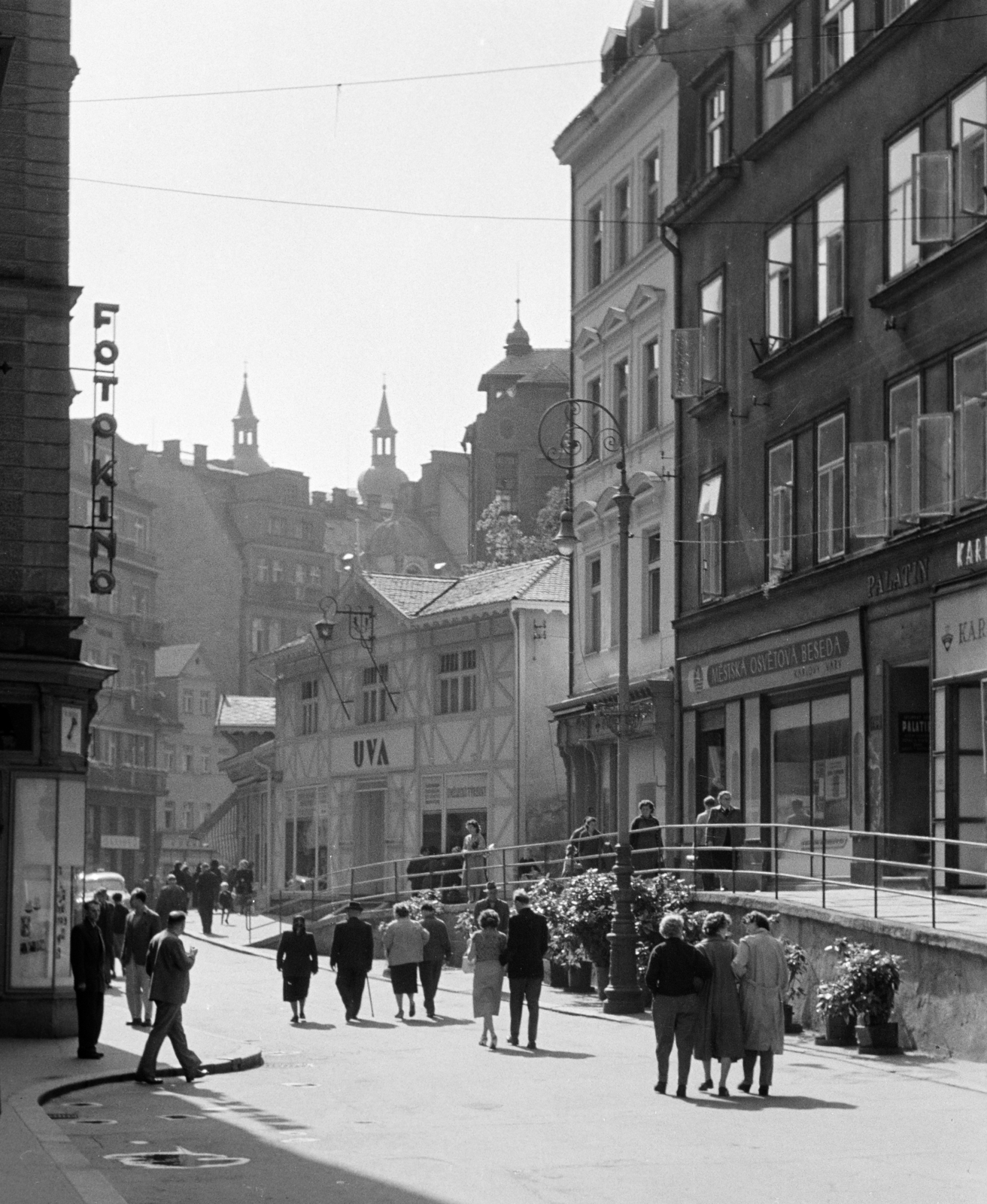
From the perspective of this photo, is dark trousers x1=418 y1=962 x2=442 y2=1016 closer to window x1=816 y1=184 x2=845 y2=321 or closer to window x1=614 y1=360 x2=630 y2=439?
window x1=816 y1=184 x2=845 y2=321

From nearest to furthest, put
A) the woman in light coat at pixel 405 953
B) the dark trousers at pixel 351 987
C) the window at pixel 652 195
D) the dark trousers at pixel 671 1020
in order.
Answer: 1. the dark trousers at pixel 671 1020
2. the dark trousers at pixel 351 987
3. the woman in light coat at pixel 405 953
4. the window at pixel 652 195

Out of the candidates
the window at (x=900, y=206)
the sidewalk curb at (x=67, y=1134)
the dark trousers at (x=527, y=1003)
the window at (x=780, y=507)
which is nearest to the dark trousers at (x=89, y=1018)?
the sidewalk curb at (x=67, y=1134)

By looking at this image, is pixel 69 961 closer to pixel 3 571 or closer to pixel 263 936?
pixel 3 571

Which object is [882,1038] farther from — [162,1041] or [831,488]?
[831,488]

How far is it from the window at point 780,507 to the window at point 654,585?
17.2 ft

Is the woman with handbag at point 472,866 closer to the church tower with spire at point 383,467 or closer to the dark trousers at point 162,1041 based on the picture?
the dark trousers at point 162,1041

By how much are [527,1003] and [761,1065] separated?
5.48 m

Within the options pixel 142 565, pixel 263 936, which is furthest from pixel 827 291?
pixel 142 565

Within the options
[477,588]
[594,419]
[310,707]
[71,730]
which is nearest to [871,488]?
[71,730]

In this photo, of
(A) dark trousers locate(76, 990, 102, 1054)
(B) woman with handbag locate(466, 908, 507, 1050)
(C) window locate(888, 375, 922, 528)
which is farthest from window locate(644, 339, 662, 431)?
(A) dark trousers locate(76, 990, 102, 1054)

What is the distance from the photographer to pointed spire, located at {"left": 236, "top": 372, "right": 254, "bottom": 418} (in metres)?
152

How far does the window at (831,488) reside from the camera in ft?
98.0

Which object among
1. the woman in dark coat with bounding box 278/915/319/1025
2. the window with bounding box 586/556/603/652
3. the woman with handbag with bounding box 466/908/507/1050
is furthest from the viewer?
the window with bounding box 586/556/603/652

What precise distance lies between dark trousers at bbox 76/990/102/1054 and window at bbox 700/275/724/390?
17.0 m
